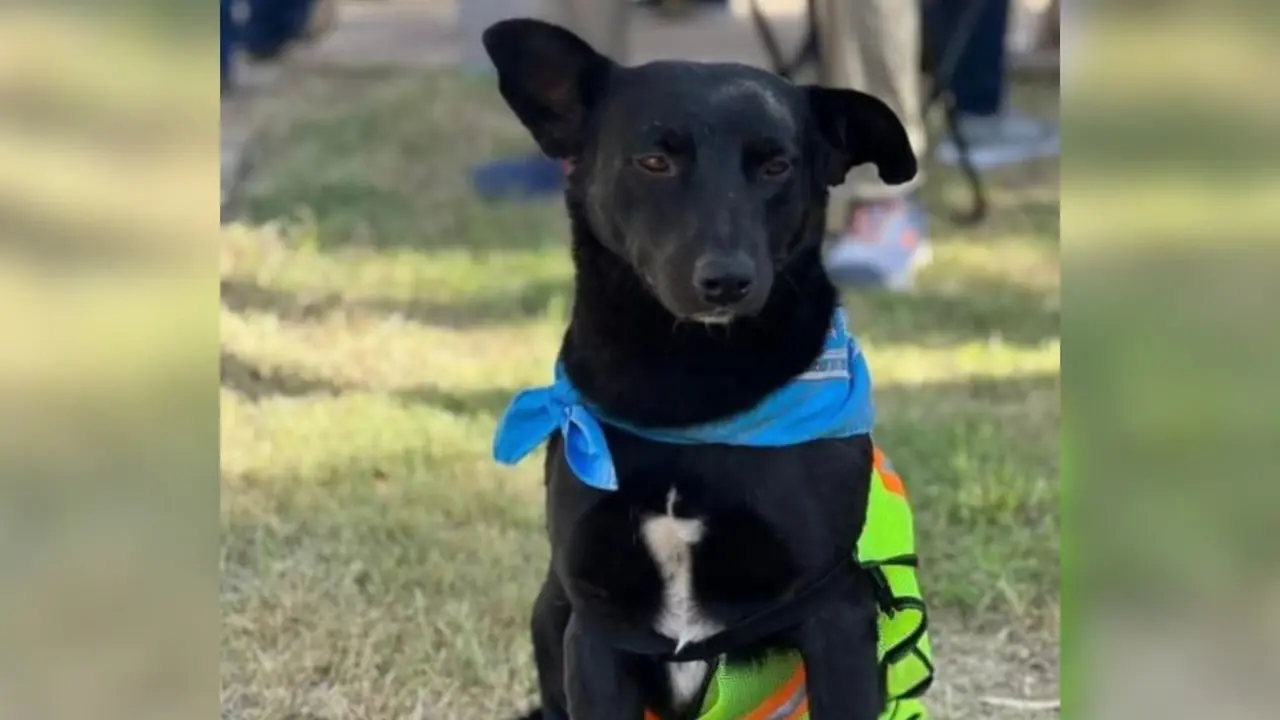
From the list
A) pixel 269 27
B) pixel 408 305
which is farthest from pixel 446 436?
pixel 269 27

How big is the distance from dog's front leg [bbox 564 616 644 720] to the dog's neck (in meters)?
0.24

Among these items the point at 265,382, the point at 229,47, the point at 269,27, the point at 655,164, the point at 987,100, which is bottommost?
the point at 269,27

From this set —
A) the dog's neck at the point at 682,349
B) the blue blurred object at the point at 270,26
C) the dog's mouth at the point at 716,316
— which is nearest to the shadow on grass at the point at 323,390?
the dog's neck at the point at 682,349

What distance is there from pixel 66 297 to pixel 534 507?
1.74 meters

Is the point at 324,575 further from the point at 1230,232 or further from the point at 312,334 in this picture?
the point at 1230,232

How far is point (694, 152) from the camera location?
161 cm

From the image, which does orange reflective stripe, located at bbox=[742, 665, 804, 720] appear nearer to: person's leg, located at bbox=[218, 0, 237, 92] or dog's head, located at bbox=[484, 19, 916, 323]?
dog's head, located at bbox=[484, 19, 916, 323]

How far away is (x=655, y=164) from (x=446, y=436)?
5.27 feet

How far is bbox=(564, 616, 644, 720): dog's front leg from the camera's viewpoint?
159cm

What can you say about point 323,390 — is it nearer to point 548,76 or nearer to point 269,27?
point 548,76

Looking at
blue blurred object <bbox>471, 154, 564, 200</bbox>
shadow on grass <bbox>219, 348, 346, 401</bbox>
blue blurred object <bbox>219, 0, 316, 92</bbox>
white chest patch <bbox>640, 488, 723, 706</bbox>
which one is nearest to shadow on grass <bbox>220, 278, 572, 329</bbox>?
shadow on grass <bbox>219, 348, 346, 401</bbox>

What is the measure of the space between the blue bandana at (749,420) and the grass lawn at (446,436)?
67 centimetres

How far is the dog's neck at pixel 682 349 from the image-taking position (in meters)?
1.60

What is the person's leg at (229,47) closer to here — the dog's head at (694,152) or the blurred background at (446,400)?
the blurred background at (446,400)
